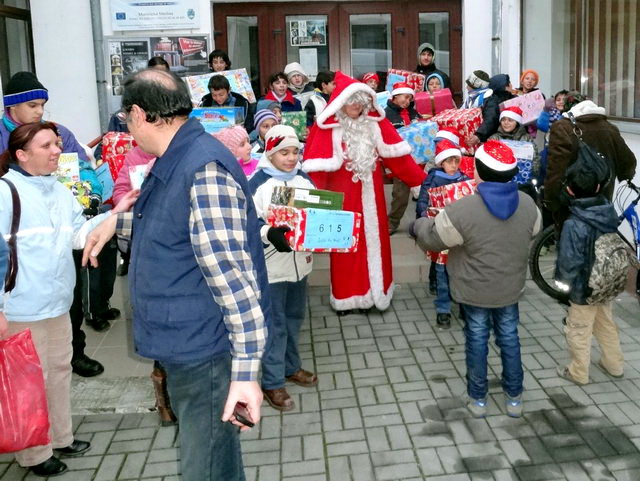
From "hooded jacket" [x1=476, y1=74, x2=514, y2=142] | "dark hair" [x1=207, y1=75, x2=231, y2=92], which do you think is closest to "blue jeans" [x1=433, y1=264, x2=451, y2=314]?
"hooded jacket" [x1=476, y1=74, x2=514, y2=142]

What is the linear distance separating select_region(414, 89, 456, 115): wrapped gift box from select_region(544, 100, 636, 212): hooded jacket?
2.64 meters

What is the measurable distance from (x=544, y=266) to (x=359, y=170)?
237 cm

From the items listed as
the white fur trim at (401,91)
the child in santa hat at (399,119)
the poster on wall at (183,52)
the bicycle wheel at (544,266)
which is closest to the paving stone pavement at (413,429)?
the bicycle wheel at (544,266)

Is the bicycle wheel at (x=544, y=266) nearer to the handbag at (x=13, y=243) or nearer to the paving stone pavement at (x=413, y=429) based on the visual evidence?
the paving stone pavement at (x=413, y=429)

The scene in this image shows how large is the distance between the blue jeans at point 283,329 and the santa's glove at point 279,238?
0.41 meters

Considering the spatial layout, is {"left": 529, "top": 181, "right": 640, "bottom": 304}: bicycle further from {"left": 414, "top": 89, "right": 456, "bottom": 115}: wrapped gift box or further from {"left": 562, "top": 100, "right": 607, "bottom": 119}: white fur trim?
{"left": 414, "top": 89, "right": 456, "bottom": 115}: wrapped gift box

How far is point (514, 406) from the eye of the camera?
14.2 feet

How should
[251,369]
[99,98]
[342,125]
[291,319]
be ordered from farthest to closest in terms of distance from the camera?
[99,98] < [342,125] < [291,319] < [251,369]

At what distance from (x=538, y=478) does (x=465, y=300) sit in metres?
1.10

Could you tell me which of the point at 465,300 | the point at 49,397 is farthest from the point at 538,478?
the point at 49,397

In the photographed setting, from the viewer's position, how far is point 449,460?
12.6 ft

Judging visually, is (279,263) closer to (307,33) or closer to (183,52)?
(183,52)

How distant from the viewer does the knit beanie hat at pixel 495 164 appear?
158 inches

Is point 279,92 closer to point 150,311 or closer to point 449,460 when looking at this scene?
point 449,460
